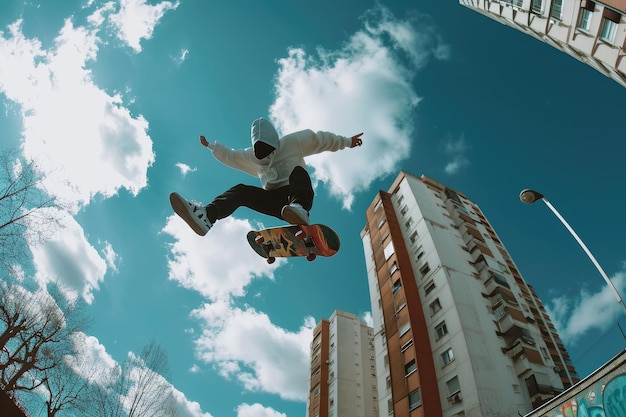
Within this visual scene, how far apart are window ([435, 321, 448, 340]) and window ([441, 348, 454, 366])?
3.62 ft

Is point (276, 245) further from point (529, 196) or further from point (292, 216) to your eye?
point (529, 196)

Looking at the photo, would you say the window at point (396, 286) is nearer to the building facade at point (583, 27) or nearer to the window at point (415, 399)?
the window at point (415, 399)

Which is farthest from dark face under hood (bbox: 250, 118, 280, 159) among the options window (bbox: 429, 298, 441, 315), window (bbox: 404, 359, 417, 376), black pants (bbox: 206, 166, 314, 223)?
window (bbox: 429, 298, 441, 315)

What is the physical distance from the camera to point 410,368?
21531 mm

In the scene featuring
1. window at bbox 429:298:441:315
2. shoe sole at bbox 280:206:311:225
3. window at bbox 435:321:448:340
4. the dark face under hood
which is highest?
window at bbox 429:298:441:315

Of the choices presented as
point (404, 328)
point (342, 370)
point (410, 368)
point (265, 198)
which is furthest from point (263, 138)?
point (342, 370)

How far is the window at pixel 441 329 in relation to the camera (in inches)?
859

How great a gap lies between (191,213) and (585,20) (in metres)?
20.0

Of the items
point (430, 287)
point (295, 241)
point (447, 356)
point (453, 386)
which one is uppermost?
point (430, 287)

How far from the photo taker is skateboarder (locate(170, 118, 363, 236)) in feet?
14.6

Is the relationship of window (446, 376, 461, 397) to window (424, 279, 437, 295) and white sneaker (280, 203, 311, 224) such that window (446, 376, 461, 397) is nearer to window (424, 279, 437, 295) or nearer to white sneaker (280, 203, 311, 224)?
window (424, 279, 437, 295)

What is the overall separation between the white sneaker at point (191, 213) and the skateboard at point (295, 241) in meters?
0.89

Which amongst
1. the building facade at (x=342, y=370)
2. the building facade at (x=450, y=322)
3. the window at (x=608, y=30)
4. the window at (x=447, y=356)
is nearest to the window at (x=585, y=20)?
the window at (x=608, y=30)

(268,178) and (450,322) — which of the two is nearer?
(268,178)
